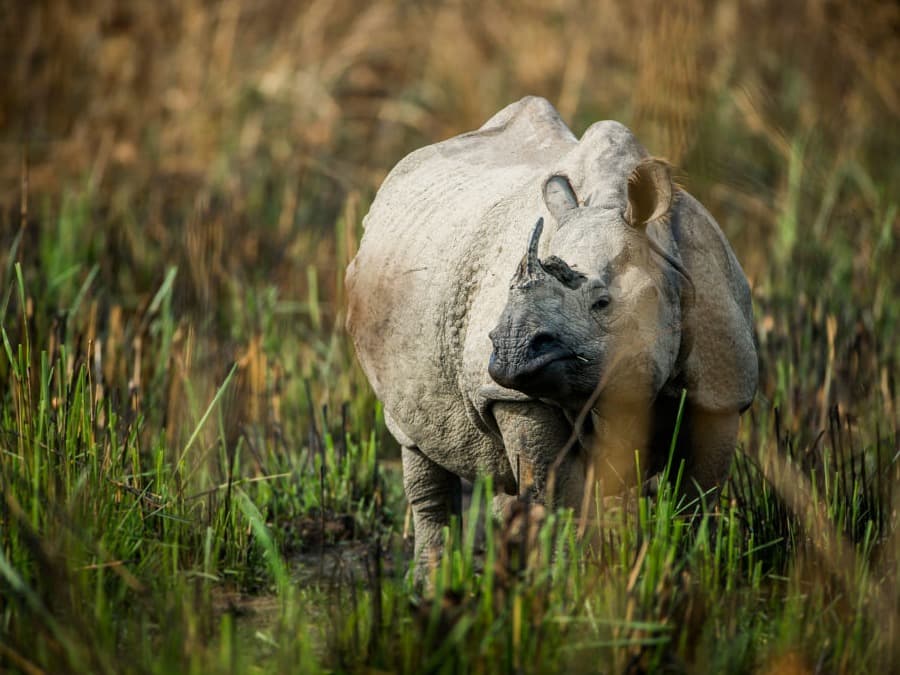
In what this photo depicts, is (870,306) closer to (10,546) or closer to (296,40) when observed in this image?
(10,546)

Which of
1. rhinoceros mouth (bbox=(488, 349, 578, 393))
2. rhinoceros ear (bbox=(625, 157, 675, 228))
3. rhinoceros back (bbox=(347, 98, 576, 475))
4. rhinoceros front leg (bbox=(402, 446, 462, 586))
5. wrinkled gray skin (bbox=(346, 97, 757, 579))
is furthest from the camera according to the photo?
rhinoceros front leg (bbox=(402, 446, 462, 586))

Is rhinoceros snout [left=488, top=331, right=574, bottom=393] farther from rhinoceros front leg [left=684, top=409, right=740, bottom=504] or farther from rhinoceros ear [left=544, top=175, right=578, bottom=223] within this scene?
rhinoceros front leg [left=684, top=409, right=740, bottom=504]

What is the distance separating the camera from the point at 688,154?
9.99 ft

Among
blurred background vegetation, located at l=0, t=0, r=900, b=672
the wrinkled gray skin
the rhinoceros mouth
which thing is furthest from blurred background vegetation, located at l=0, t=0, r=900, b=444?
the rhinoceros mouth

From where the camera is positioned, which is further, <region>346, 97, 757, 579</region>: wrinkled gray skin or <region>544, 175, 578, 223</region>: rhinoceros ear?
<region>544, 175, 578, 223</region>: rhinoceros ear

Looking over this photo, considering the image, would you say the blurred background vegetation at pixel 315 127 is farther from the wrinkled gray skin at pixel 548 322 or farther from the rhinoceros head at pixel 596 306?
the rhinoceros head at pixel 596 306

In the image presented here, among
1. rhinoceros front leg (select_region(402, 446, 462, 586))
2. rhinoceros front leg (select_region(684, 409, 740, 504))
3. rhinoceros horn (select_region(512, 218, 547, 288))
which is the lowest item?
rhinoceros front leg (select_region(402, 446, 462, 586))

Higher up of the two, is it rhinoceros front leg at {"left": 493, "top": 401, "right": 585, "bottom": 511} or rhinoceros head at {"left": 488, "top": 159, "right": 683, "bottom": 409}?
rhinoceros head at {"left": 488, "top": 159, "right": 683, "bottom": 409}

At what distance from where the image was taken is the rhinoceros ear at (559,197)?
2.98 metres

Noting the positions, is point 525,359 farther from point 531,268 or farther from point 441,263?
point 441,263

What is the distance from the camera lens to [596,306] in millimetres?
2752

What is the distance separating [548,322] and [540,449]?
18.9 inches

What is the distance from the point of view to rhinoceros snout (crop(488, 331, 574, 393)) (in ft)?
→ 8.57

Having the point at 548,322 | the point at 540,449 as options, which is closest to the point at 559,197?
the point at 548,322
